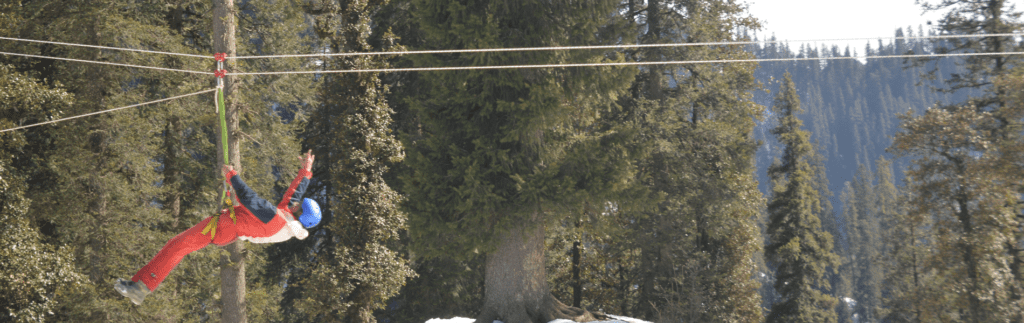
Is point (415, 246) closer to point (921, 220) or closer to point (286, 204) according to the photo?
point (286, 204)

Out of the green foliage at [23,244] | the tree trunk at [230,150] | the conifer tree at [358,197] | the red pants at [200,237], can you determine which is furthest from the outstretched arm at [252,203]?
the green foliage at [23,244]

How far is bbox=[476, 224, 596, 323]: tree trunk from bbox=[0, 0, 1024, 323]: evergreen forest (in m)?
0.05

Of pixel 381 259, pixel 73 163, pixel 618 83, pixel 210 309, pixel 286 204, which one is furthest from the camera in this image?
pixel 210 309

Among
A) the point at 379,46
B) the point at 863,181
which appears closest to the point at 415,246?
the point at 379,46

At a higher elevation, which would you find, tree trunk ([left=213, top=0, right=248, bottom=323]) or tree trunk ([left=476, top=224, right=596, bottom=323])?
tree trunk ([left=213, top=0, right=248, bottom=323])

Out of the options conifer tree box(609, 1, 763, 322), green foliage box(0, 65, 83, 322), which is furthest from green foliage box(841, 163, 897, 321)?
green foliage box(0, 65, 83, 322)

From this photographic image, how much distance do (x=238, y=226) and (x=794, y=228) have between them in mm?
26049

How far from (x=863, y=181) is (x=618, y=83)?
273 feet

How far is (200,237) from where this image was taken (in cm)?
673

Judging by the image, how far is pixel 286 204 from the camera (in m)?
6.86

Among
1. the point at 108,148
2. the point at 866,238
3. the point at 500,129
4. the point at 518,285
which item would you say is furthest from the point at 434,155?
the point at 866,238

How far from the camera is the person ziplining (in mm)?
6547

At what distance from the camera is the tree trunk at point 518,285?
38.9 feet

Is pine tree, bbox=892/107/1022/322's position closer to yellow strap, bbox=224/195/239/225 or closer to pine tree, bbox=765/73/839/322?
pine tree, bbox=765/73/839/322
